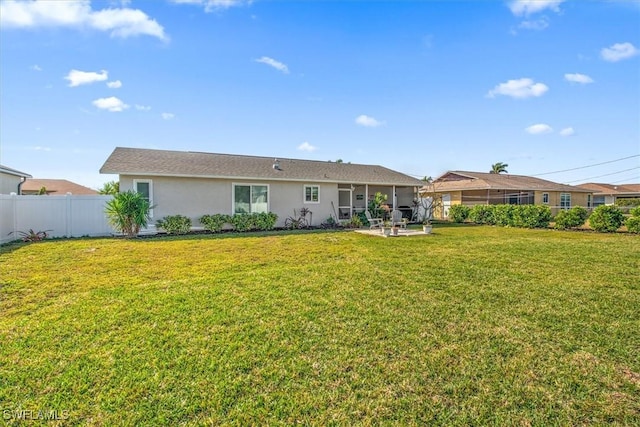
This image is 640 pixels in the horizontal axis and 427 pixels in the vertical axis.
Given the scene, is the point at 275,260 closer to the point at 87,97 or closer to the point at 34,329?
the point at 34,329

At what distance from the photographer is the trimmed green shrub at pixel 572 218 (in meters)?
14.6

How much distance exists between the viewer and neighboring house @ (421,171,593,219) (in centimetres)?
2443

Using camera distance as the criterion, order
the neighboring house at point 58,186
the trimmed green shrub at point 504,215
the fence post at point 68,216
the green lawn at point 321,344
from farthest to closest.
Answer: the neighboring house at point 58,186
the trimmed green shrub at point 504,215
the fence post at point 68,216
the green lawn at point 321,344

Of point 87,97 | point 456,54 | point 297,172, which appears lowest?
point 297,172

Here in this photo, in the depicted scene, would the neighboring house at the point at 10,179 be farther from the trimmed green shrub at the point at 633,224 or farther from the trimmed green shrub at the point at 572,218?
the trimmed green shrub at the point at 633,224

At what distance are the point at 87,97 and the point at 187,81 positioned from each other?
389 centimetres

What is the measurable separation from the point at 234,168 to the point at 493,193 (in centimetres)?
2042

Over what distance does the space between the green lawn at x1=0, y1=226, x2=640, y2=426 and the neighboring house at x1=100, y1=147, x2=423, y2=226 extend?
6510 mm

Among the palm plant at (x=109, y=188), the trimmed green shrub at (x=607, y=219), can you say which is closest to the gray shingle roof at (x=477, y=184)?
the trimmed green shrub at (x=607, y=219)

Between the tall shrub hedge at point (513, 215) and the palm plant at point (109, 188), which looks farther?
the tall shrub hedge at point (513, 215)

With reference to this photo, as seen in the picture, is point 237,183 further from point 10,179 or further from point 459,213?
point 459,213

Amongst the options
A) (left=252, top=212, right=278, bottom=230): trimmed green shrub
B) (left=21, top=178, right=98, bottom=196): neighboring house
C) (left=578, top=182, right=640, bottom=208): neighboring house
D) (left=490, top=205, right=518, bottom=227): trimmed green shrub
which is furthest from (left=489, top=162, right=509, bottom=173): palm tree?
(left=21, top=178, right=98, bottom=196): neighboring house

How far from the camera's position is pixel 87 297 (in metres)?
4.70

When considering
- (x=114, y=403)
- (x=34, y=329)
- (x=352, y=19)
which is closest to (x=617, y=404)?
(x=114, y=403)
